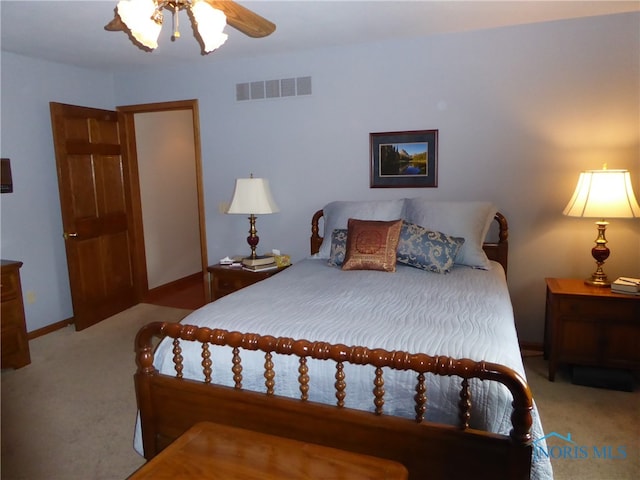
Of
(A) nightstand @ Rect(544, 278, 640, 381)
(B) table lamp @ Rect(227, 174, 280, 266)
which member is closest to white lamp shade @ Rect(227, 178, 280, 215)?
(B) table lamp @ Rect(227, 174, 280, 266)

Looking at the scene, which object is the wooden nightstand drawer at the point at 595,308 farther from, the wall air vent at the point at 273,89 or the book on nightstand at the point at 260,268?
the wall air vent at the point at 273,89

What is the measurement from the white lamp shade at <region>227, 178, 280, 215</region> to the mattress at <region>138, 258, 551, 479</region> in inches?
43.4

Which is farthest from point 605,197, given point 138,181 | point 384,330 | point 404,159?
point 138,181

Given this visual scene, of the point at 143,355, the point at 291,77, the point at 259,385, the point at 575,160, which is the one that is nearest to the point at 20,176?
the point at 291,77

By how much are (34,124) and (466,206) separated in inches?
137

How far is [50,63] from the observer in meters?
3.82

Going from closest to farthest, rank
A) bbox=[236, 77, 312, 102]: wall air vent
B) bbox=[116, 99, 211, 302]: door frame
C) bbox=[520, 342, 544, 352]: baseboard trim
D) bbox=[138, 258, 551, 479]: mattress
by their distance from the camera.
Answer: bbox=[138, 258, 551, 479]: mattress
bbox=[520, 342, 544, 352]: baseboard trim
bbox=[236, 77, 312, 102]: wall air vent
bbox=[116, 99, 211, 302]: door frame

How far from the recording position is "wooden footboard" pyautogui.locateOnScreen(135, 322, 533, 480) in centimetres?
134

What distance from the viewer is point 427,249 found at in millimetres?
2803

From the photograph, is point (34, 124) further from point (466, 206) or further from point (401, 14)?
point (466, 206)

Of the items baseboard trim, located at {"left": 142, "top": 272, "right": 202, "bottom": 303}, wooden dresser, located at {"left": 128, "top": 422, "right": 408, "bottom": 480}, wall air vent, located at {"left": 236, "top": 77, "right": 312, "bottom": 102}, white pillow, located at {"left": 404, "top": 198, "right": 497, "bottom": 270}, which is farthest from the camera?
baseboard trim, located at {"left": 142, "top": 272, "right": 202, "bottom": 303}

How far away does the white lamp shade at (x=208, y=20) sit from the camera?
183 cm

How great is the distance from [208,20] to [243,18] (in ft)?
1.09

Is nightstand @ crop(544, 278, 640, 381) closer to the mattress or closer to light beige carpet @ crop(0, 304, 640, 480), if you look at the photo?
light beige carpet @ crop(0, 304, 640, 480)
